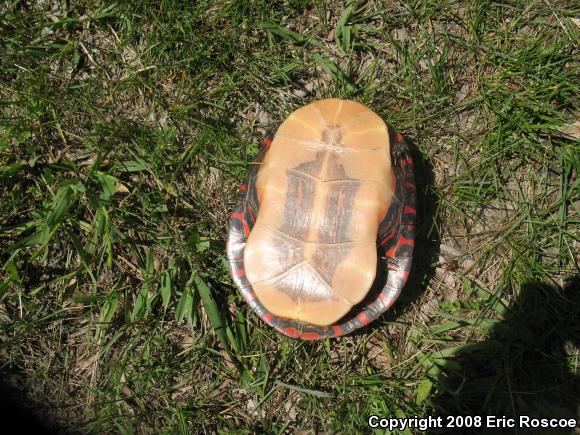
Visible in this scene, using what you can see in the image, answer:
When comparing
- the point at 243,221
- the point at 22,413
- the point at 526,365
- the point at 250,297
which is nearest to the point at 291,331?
the point at 250,297

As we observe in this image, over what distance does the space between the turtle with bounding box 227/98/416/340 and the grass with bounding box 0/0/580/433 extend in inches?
20.8

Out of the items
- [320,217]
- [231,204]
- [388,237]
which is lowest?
[231,204]

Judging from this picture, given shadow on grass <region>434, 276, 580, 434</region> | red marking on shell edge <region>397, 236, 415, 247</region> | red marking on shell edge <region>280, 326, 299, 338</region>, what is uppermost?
red marking on shell edge <region>397, 236, 415, 247</region>

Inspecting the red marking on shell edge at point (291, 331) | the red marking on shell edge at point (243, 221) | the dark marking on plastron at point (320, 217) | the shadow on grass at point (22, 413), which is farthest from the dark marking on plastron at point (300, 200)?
the shadow on grass at point (22, 413)

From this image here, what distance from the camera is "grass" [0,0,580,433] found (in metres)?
2.54

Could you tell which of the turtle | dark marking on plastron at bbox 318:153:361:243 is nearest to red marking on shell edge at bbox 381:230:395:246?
the turtle

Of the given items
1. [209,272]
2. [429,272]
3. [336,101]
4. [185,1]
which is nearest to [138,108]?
[185,1]

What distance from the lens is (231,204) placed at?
2.67 m

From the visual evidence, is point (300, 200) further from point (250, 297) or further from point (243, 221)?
point (250, 297)

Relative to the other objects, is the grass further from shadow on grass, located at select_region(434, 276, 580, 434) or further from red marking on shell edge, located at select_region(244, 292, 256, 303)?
red marking on shell edge, located at select_region(244, 292, 256, 303)

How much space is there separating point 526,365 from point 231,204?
173 cm

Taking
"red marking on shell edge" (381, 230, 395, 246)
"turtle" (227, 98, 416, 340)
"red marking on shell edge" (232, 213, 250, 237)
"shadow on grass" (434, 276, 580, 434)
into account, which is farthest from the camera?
"shadow on grass" (434, 276, 580, 434)

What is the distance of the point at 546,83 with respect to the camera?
8.44 ft

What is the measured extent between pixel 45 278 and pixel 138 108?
1051 millimetres
